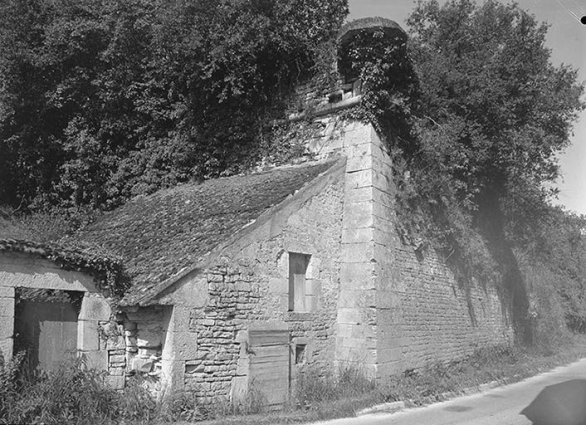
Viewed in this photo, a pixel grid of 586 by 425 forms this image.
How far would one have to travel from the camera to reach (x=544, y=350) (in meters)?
19.0

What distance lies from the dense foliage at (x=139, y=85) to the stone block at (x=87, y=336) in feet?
19.9

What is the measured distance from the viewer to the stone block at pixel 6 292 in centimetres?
820

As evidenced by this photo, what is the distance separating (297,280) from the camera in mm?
11117

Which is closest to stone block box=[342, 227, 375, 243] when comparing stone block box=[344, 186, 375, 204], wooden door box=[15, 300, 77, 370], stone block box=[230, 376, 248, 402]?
stone block box=[344, 186, 375, 204]

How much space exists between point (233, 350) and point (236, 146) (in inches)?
248

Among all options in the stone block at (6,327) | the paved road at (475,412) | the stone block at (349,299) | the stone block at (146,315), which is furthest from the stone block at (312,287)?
the stone block at (6,327)

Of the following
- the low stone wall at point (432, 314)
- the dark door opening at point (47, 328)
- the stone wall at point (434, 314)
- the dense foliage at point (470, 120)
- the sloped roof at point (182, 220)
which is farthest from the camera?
the dense foliage at point (470, 120)

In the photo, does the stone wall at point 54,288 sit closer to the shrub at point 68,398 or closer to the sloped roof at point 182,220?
the shrub at point 68,398

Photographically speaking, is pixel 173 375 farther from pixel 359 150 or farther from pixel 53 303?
pixel 359 150

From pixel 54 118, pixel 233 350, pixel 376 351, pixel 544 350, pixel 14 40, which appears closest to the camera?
pixel 233 350

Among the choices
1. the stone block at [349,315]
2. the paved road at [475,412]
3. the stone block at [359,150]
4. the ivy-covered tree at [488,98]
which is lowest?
the paved road at [475,412]

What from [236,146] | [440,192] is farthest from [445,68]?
[236,146]

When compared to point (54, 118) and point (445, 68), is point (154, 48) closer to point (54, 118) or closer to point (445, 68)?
point (54, 118)

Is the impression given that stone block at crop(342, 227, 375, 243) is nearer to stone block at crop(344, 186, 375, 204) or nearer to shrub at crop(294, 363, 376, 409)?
stone block at crop(344, 186, 375, 204)
